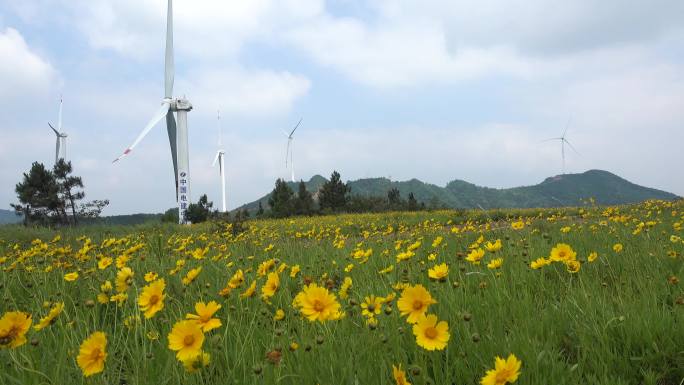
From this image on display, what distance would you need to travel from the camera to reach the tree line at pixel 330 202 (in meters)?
28.8

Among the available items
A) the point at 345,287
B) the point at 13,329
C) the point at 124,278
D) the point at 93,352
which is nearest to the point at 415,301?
the point at 345,287

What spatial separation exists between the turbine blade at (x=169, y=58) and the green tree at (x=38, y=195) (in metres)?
10.5

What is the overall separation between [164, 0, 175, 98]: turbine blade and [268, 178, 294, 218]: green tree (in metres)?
9.41

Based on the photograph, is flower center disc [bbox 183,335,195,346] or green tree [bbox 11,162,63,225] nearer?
flower center disc [bbox 183,335,195,346]

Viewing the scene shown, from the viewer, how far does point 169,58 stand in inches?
938

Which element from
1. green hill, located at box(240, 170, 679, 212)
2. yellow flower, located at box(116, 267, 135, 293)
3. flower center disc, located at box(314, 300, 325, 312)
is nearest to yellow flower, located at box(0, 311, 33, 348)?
yellow flower, located at box(116, 267, 135, 293)

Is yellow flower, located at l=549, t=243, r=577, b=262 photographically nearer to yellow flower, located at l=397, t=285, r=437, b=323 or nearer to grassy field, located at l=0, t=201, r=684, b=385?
grassy field, located at l=0, t=201, r=684, b=385

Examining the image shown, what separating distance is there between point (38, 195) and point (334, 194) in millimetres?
19312

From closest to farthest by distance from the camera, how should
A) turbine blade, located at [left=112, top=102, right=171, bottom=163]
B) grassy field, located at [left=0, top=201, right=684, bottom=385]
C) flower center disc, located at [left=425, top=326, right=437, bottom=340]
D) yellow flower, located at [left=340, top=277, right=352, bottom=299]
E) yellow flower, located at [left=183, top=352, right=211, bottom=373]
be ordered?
1. yellow flower, located at [left=183, top=352, right=211, bottom=373]
2. flower center disc, located at [left=425, top=326, right=437, bottom=340]
3. grassy field, located at [left=0, top=201, right=684, bottom=385]
4. yellow flower, located at [left=340, top=277, right=352, bottom=299]
5. turbine blade, located at [left=112, top=102, right=171, bottom=163]

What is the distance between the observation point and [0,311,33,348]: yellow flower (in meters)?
1.13

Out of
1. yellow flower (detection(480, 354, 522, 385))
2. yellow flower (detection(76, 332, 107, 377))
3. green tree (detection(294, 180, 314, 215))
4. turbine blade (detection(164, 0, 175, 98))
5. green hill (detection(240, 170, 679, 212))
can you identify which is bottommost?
yellow flower (detection(480, 354, 522, 385))

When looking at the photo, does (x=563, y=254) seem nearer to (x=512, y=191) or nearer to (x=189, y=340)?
(x=189, y=340)

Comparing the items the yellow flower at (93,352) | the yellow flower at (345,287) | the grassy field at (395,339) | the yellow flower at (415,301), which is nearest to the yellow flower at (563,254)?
the grassy field at (395,339)

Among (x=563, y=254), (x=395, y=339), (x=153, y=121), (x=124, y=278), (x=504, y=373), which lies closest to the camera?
(x=504, y=373)
